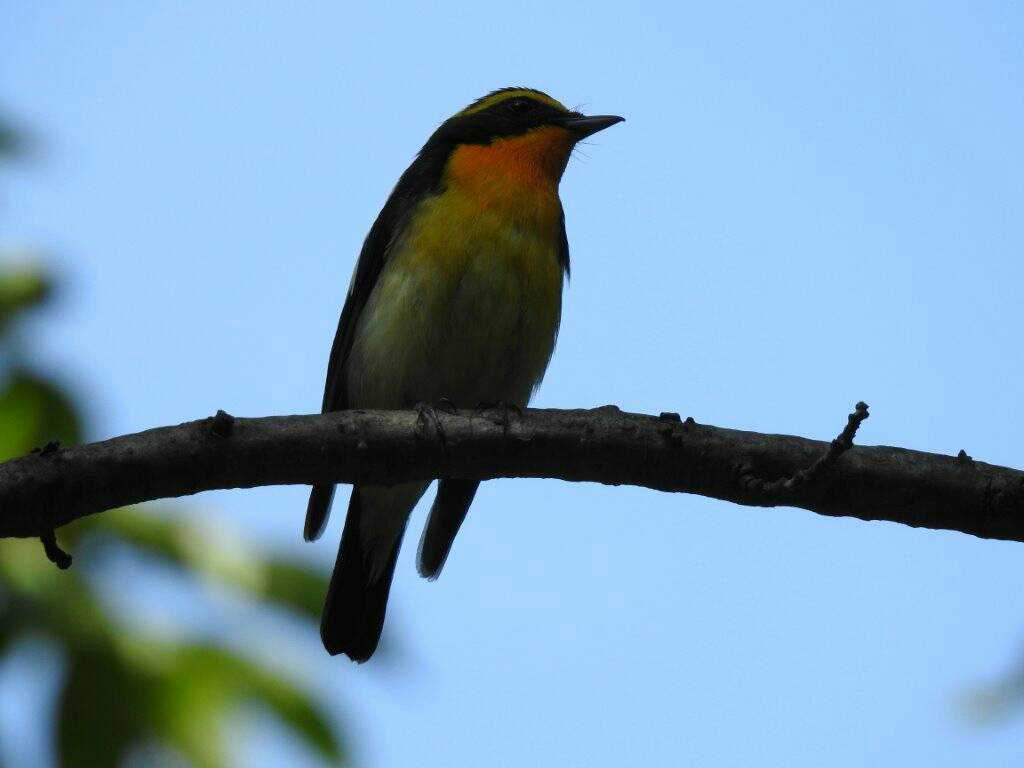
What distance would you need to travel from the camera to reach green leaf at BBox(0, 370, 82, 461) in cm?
314

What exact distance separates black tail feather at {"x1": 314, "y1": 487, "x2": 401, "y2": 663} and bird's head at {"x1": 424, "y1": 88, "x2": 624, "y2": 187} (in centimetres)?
184

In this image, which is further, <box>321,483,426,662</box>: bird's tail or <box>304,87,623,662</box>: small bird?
<box>321,483,426,662</box>: bird's tail

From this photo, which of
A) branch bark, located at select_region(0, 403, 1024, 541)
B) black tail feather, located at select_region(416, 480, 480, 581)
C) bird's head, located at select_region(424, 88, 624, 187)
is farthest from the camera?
bird's head, located at select_region(424, 88, 624, 187)

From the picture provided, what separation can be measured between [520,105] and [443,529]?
2467 millimetres

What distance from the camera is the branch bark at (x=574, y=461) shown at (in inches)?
144

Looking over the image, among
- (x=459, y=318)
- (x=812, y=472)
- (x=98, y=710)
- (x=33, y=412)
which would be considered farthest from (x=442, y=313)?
(x=98, y=710)

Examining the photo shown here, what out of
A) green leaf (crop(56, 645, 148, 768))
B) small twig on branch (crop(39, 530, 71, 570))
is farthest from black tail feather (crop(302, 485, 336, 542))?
green leaf (crop(56, 645, 148, 768))

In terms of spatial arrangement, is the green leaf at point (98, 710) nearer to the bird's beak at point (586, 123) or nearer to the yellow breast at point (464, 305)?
the yellow breast at point (464, 305)

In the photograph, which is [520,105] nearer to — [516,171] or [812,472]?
[516,171]

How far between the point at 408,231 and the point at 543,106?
153 cm

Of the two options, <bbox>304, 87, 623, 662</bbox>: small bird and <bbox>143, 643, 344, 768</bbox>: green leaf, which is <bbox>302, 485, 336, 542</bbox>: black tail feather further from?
<bbox>143, 643, 344, 768</bbox>: green leaf

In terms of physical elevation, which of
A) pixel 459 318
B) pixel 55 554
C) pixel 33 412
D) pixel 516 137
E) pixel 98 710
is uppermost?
pixel 516 137

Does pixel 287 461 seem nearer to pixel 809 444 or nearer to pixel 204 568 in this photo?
pixel 204 568

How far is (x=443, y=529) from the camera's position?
618 cm
